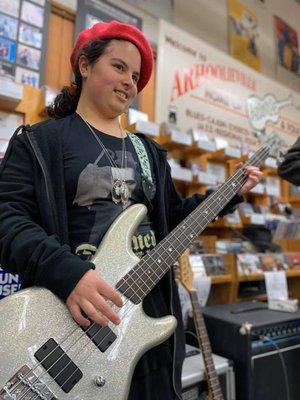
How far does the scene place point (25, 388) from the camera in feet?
1.46

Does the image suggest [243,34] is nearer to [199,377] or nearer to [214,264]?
[214,264]

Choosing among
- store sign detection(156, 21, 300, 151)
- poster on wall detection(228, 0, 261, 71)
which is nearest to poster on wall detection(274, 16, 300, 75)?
poster on wall detection(228, 0, 261, 71)

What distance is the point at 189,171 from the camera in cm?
159

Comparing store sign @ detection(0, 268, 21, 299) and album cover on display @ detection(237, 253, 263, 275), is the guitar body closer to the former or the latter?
store sign @ detection(0, 268, 21, 299)

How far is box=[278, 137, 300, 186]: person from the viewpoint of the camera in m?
1.14

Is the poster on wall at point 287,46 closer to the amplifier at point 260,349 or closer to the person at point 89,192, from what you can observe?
the amplifier at point 260,349

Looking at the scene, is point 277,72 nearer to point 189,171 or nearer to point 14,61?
point 189,171

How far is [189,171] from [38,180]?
1.08m

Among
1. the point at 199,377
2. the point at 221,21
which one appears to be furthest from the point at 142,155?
the point at 221,21

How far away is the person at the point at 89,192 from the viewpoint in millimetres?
493

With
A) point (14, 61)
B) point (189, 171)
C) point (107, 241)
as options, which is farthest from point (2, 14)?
point (107, 241)

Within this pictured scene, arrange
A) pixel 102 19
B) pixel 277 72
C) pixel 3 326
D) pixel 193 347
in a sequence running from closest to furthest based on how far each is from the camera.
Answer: pixel 3 326, pixel 193 347, pixel 102 19, pixel 277 72

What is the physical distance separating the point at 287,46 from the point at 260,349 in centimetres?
279

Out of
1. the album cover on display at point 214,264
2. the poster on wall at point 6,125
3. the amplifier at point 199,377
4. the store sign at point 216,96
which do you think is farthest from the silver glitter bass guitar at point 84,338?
the store sign at point 216,96
